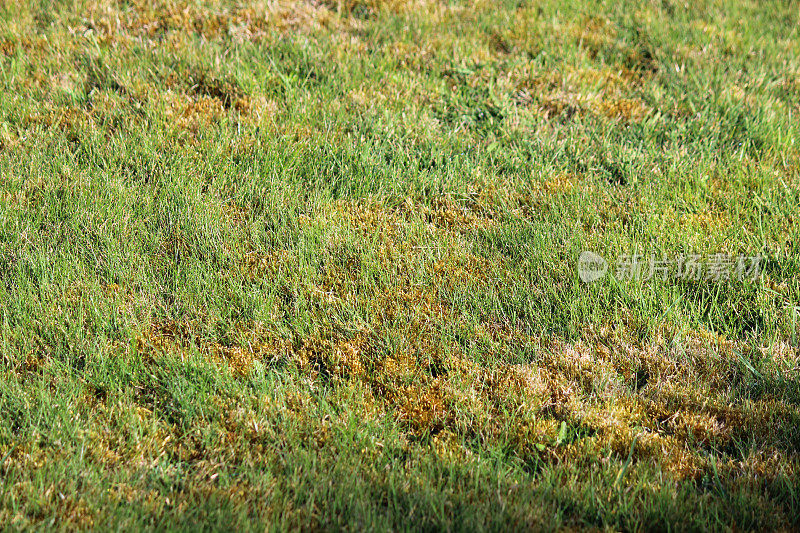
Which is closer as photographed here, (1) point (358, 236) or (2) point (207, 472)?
(2) point (207, 472)

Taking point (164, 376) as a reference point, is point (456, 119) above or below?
above

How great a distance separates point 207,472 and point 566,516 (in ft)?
5.43

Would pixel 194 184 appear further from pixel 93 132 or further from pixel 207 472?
pixel 207 472

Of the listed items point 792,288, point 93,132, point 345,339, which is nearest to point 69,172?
point 93,132

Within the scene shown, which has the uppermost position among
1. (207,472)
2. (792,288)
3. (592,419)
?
(792,288)

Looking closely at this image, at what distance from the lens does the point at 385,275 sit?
14.2ft

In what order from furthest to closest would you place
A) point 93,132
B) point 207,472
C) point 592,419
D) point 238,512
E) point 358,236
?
point 93,132
point 358,236
point 592,419
point 207,472
point 238,512

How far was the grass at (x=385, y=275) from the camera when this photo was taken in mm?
3141

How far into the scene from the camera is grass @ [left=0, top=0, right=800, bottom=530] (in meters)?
3.14

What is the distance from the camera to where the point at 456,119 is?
580 cm

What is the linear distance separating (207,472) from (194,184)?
93.4 inches

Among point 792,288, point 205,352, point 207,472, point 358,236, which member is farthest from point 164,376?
point 792,288

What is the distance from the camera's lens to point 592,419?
11.4ft

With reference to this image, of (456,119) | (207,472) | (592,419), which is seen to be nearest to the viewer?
(207,472)
